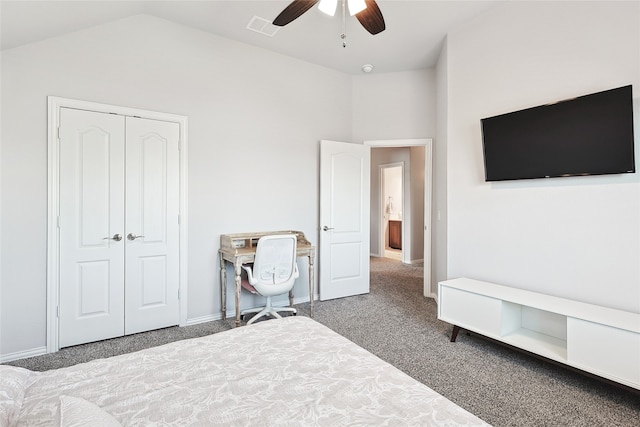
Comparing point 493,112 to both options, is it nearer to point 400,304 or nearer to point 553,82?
point 553,82

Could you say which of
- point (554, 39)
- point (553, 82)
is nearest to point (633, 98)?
point (553, 82)

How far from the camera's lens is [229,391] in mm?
1151

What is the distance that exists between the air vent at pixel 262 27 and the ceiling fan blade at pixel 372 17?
4.17 feet

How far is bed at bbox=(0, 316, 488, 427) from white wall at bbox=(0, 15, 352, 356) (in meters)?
1.92

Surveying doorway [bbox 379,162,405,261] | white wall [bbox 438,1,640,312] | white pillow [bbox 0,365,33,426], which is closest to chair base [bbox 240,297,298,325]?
white wall [bbox 438,1,640,312]

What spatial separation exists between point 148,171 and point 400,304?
10.4 feet

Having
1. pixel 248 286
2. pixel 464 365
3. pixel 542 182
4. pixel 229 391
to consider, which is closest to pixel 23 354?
pixel 248 286

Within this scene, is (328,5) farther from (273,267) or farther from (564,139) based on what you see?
(273,267)

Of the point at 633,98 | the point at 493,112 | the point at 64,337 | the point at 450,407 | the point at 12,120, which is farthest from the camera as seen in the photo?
the point at 493,112

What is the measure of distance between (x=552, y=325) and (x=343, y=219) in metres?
2.45

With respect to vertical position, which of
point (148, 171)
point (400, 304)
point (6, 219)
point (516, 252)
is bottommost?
point (400, 304)

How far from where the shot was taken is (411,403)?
3.52ft

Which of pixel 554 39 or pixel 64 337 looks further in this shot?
pixel 64 337

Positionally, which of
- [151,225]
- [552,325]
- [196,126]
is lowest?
[552,325]
